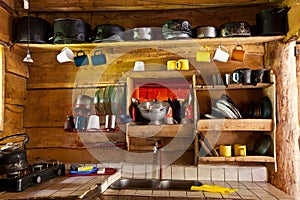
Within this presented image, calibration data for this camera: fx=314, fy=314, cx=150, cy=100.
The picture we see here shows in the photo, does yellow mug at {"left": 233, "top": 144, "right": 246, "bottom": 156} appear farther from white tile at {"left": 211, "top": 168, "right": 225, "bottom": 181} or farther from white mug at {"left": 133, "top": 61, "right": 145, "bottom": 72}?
white mug at {"left": 133, "top": 61, "right": 145, "bottom": 72}

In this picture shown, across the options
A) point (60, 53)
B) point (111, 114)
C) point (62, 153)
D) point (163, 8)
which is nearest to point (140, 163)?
point (111, 114)

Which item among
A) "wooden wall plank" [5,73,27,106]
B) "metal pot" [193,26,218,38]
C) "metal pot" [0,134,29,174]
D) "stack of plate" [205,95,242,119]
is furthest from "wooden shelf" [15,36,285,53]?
"metal pot" [0,134,29,174]

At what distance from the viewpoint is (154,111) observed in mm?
2473

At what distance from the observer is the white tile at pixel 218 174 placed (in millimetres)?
2602

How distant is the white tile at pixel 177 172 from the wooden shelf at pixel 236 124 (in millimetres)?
418

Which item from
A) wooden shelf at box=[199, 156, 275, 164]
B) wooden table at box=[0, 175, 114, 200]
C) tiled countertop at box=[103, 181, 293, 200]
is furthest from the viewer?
wooden shelf at box=[199, 156, 275, 164]

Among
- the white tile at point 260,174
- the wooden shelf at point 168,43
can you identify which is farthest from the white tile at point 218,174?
the wooden shelf at point 168,43

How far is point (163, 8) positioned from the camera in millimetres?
2756

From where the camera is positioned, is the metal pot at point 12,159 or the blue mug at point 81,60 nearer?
the metal pot at point 12,159

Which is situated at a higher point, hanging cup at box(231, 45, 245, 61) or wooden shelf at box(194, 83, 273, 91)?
hanging cup at box(231, 45, 245, 61)

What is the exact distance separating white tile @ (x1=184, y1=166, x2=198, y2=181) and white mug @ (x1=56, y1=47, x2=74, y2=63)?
136 centimetres

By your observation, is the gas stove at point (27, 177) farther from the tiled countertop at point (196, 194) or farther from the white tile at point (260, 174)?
the white tile at point (260, 174)

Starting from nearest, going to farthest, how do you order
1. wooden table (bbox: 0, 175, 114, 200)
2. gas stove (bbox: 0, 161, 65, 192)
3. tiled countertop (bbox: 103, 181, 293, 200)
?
wooden table (bbox: 0, 175, 114, 200) → gas stove (bbox: 0, 161, 65, 192) → tiled countertop (bbox: 103, 181, 293, 200)

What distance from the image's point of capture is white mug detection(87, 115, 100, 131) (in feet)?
8.60
